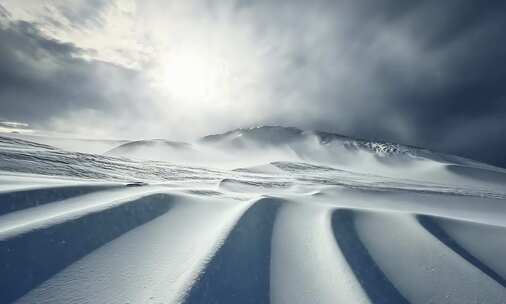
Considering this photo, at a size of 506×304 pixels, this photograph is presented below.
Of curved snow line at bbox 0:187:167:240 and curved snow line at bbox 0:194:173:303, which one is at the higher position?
curved snow line at bbox 0:187:167:240

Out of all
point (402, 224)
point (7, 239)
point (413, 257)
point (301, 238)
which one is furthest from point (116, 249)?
point (402, 224)

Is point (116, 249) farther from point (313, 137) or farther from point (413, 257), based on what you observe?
point (313, 137)

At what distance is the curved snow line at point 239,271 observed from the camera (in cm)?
153

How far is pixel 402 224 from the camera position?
113 inches

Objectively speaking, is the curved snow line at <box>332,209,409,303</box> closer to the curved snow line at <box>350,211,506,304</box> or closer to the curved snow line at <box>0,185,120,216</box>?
the curved snow line at <box>350,211,506,304</box>

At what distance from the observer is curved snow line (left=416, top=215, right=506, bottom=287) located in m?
2.01

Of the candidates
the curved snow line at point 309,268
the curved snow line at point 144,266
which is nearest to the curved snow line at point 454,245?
the curved snow line at point 309,268

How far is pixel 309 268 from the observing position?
1.91 meters

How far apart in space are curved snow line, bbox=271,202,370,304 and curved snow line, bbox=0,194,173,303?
1.16 meters

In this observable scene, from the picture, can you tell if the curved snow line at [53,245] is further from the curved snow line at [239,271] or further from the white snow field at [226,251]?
the curved snow line at [239,271]

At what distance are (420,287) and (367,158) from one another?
2043 inches

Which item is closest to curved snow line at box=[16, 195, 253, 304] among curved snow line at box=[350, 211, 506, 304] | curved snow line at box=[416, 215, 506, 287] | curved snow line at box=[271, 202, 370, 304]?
curved snow line at box=[271, 202, 370, 304]

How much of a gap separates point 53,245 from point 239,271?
3.66 ft

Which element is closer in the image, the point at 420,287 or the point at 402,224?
the point at 420,287
